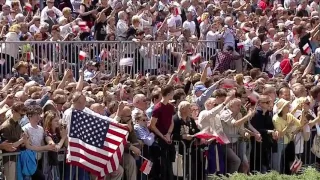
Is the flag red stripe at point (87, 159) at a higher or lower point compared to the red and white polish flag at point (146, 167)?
higher

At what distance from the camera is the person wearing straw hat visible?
21.0m

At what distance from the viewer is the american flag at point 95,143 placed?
18.0m

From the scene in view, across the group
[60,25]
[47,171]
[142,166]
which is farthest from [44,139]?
[60,25]

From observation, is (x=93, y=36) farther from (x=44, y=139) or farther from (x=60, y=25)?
(x=44, y=139)

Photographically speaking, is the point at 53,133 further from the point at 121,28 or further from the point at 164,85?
the point at 121,28

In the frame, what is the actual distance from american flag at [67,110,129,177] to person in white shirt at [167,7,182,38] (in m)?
12.7

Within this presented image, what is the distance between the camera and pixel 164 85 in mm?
20672

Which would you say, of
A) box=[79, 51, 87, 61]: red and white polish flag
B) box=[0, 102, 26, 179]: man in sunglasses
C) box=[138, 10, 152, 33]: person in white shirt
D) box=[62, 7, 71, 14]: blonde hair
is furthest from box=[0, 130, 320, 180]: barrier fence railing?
box=[62, 7, 71, 14]: blonde hair

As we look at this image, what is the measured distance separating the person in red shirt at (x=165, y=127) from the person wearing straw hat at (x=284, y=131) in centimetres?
245

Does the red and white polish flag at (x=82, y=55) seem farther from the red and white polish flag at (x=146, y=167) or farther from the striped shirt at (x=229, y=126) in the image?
the red and white polish flag at (x=146, y=167)

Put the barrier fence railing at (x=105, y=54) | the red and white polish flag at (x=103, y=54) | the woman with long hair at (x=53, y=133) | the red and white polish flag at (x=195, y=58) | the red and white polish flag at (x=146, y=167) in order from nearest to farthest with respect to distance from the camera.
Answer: the woman with long hair at (x=53, y=133), the red and white polish flag at (x=146, y=167), the barrier fence railing at (x=105, y=54), the red and white polish flag at (x=103, y=54), the red and white polish flag at (x=195, y=58)

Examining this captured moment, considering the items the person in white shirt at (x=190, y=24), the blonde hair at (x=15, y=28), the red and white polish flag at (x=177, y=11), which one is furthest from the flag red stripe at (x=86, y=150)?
the red and white polish flag at (x=177, y=11)

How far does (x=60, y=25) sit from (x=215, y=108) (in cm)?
1021

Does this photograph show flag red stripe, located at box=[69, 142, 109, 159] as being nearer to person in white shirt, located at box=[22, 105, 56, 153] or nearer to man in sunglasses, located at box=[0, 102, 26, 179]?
person in white shirt, located at box=[22, 105, 56, 153]
